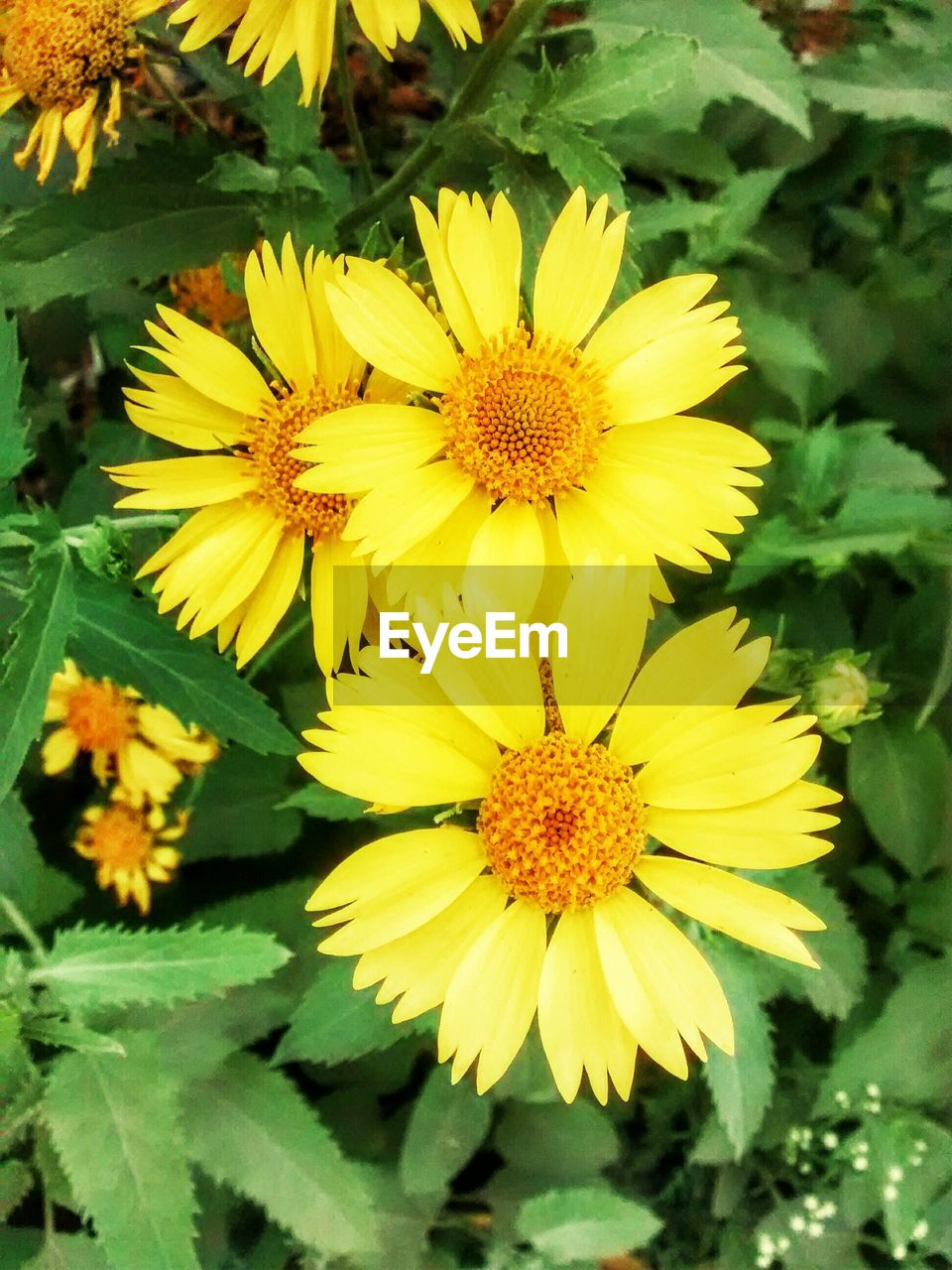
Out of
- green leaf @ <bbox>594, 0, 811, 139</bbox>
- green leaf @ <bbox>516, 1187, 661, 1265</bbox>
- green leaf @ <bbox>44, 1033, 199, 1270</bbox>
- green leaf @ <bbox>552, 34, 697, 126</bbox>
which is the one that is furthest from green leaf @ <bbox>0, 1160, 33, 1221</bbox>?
green leaf @ <bbox>594, 0, 811, 139</bbox>

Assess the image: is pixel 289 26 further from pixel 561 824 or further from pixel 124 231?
pixel 561 824

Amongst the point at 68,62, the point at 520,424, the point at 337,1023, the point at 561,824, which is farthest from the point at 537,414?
the point at 337,1023

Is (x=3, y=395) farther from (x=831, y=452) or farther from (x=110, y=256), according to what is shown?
(x=831, y=452)

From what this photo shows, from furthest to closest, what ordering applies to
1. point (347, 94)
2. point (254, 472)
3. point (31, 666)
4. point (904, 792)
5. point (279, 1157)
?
point (904, 792) < point (279, 1157) < point (347, 94) < point (254, 472) < point (31, 666)

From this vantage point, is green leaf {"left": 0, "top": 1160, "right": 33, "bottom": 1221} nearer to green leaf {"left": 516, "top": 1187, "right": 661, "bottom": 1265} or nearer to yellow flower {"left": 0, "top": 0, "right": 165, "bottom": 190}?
green leaf {"left": 516, "top": 1187, "right": 661, "bottom": 1265}

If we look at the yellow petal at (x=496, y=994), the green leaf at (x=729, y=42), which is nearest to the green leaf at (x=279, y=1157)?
the yellow petal at (x=496, y=994)

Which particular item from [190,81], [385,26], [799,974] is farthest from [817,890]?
[190,81]
